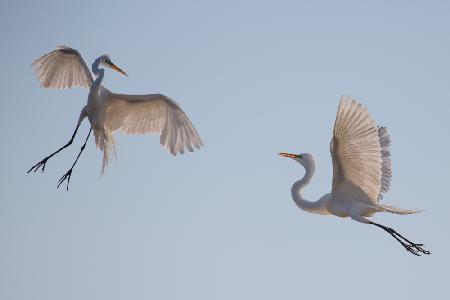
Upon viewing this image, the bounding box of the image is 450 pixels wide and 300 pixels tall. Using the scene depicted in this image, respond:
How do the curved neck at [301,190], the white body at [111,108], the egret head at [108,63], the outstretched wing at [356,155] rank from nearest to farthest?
the outstretched wing at [356,155]
the curved neck at [301,190]
the white body at [111,108]
the egret head at [108,63]

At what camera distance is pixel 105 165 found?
14.9m

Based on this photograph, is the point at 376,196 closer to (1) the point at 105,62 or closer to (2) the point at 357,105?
(2) the point at 357,105

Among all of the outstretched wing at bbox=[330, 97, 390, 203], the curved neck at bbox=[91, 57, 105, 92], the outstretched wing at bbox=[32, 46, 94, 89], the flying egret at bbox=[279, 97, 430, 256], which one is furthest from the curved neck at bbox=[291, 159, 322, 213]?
the outstretched wing at bbox=[32, 46, 94, 89]

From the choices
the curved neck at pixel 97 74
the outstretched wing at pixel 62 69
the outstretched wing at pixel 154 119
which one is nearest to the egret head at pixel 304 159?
the outstretched wing at pixel 154 119

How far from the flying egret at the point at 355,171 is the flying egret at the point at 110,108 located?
2.63 m

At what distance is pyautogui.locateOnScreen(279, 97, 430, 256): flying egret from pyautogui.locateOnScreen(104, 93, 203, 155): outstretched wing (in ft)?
8.04

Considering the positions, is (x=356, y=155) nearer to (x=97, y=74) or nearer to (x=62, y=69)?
(x=97, y=74)

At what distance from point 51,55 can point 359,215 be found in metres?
6.15

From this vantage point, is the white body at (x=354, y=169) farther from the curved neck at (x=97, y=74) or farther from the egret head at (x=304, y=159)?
the curved neck at (x=97, y=74)

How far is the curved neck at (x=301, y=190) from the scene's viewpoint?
12.9m

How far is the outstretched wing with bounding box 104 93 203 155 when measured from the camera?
1518cm

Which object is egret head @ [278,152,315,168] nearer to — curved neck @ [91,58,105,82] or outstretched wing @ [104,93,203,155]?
outstretched wing @ [104,93,203,155]

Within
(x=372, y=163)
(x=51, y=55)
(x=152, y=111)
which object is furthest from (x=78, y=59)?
(x=372, y=163)

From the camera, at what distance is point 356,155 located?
38.1ft
